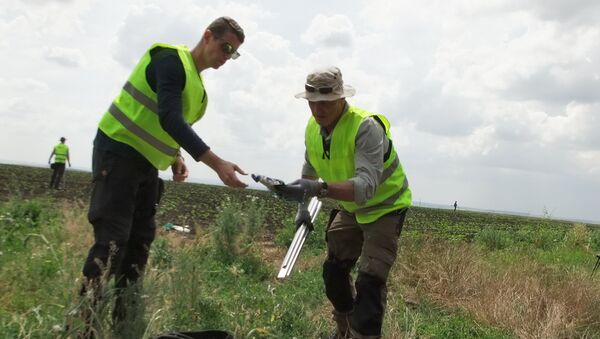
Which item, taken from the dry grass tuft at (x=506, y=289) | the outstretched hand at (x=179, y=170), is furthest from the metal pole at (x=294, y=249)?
the dry grass tuft at (x=506, y=289)

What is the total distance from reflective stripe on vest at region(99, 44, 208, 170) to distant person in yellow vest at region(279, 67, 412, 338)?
67 centimetres

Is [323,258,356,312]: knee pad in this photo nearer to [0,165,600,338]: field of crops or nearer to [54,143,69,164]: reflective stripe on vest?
[0,165,600,338]: field of crops

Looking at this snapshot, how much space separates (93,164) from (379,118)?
1.76 m

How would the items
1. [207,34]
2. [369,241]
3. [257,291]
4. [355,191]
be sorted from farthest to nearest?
[257,291]
[369,241]
[207,34]
[355,191]

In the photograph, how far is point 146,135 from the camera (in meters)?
2.82

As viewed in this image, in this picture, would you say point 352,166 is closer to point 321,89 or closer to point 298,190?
point 321,89

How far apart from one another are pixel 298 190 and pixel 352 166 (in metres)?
0.66

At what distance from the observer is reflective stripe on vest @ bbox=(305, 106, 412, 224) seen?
308 cm

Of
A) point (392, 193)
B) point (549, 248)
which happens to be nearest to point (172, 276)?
point (392, 193)

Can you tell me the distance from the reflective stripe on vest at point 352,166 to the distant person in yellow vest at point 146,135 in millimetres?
771

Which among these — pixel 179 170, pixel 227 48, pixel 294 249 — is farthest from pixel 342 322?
pixel 227 48

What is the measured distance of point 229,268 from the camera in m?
5.70

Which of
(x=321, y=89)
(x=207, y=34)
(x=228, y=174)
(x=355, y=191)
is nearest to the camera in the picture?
(x=228, y=174)

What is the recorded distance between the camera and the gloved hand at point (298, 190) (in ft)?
8.46
